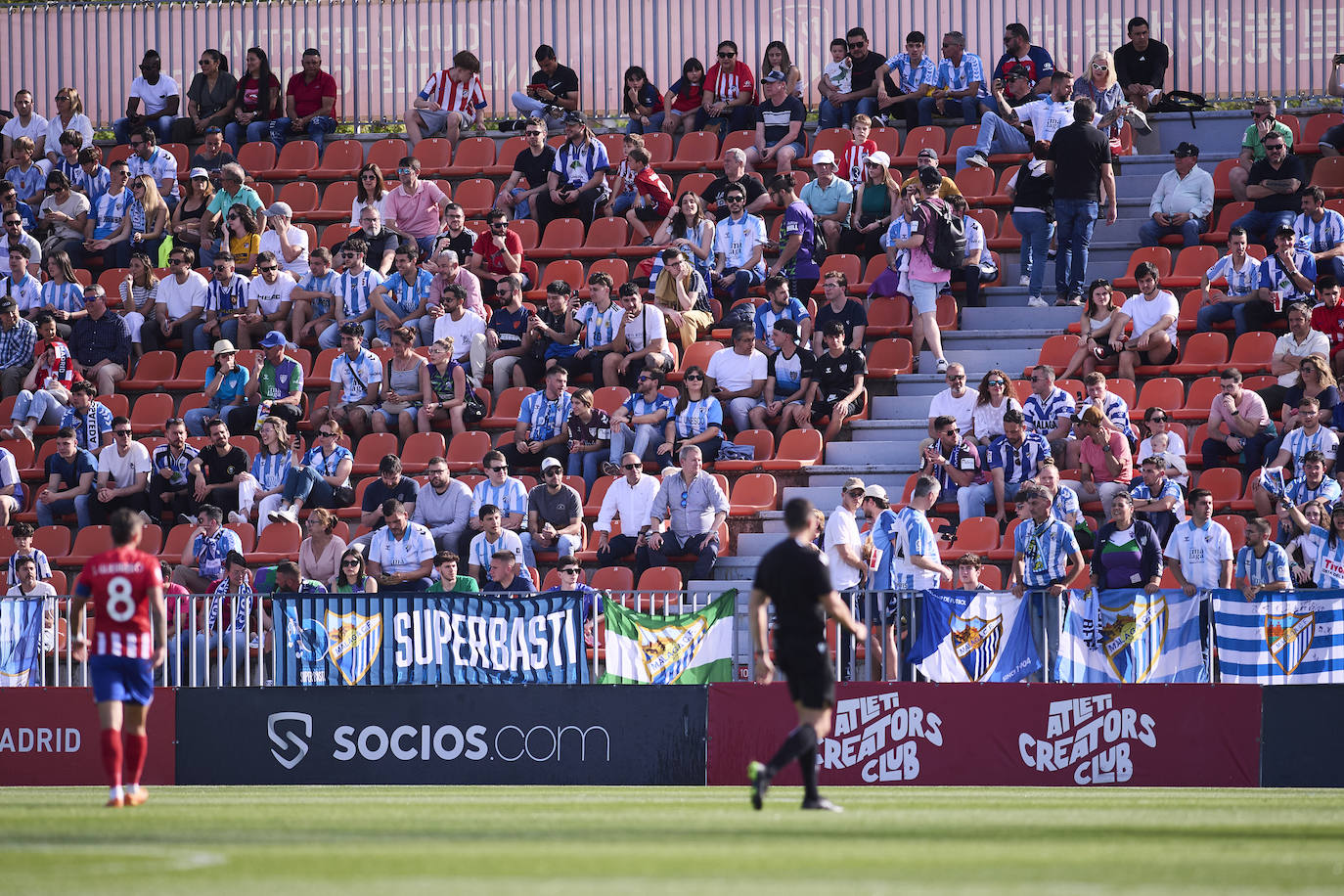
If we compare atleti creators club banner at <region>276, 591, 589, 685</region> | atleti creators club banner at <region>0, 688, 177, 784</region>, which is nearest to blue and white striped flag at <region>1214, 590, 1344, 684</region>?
atleti creators club banner at <region>276, 591, 589, 685</region>

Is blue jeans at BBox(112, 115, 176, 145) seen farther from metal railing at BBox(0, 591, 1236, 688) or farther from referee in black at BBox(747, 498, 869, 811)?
referee in black at BBox(747, 498, 869, 811)

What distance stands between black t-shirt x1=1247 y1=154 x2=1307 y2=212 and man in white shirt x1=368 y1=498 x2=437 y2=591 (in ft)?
32.7

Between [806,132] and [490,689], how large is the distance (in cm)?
1102

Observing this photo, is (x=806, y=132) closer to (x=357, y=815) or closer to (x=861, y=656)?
(x=861, y=656)

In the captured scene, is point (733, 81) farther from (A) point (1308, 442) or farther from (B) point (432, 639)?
(B) point (432, 639)

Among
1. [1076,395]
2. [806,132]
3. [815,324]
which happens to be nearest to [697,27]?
[806,132]

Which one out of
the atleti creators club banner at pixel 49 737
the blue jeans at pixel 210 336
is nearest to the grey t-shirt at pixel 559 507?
the atleti creators club banner at pixel 49 737

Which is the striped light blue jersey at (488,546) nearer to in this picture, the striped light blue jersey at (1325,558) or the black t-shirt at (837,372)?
the black t-shirt at (837,372)

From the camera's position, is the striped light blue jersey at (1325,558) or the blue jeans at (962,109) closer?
the striped light blue jersey at (1325,558)

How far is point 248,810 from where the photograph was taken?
1092 cm

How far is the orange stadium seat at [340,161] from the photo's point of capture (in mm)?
25891

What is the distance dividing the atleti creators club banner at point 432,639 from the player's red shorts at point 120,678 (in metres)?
4.85

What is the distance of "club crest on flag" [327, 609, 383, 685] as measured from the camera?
15719mm

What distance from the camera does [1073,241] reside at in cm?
2062
